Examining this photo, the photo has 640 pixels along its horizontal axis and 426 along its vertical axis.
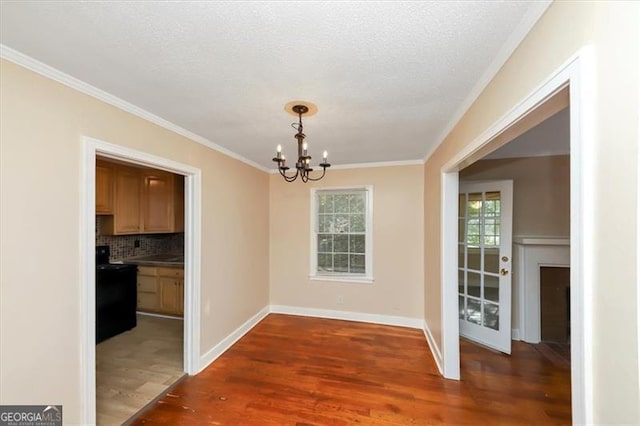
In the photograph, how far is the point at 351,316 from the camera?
159 inches

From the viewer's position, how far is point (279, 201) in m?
4.39

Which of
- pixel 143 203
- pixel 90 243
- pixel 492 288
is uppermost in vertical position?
pixel 143 203

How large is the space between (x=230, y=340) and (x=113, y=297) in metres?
1.75

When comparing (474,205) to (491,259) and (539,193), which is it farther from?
(539,193)

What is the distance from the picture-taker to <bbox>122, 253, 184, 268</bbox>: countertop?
401 centimetres

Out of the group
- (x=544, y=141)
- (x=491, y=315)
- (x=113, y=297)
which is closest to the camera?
(x=544, y=141)

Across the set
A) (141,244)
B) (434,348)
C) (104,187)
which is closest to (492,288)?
(434,348)

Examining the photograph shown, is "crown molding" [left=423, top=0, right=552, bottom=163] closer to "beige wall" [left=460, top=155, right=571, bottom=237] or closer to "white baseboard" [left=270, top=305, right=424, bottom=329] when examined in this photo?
"beige wall" [left=460, top=155, right=571, bottom=237]

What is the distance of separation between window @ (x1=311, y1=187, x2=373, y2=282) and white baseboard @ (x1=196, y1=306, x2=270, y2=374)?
3.38 ft

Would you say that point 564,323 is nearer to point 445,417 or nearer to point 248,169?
point 445,417

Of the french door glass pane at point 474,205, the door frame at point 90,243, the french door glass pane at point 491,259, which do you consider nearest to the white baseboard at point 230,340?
the door frame at point 90,243

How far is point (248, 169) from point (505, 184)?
331 cm
